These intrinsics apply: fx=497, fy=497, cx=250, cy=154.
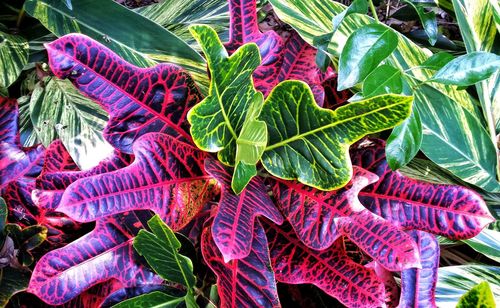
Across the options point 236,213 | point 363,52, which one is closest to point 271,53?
point 363,52

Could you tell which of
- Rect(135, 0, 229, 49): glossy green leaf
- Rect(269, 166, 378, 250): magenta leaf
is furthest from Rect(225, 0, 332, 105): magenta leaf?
Rect(135, 0, 229, 49): glossy green leaf

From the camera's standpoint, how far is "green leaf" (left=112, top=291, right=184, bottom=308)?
1.82ft

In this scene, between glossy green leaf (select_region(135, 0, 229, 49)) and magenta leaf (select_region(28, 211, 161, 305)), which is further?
glossy green leaf (select_region(135, 0, 229, 49))

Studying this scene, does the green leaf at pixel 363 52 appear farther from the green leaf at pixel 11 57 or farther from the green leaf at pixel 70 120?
the green leaf at pixel 11 57

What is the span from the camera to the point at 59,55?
0.52 meters

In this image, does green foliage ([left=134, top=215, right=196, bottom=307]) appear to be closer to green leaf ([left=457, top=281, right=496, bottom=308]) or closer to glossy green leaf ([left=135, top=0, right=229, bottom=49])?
green leaf ([left=457, top=281, right=496, bottom=308])

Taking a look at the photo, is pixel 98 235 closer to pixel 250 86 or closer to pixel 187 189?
pixel 187 189

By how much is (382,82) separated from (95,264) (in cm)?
39

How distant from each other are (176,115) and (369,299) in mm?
309

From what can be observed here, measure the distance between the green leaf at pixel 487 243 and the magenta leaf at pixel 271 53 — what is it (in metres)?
0.30

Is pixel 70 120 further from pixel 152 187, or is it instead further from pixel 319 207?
pixel 319 207

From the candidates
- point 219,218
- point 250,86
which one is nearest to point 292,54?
point 250,86

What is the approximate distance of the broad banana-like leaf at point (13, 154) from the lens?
648 millimetres

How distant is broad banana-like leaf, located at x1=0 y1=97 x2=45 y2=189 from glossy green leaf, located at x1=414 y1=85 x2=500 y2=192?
1.86 feet
